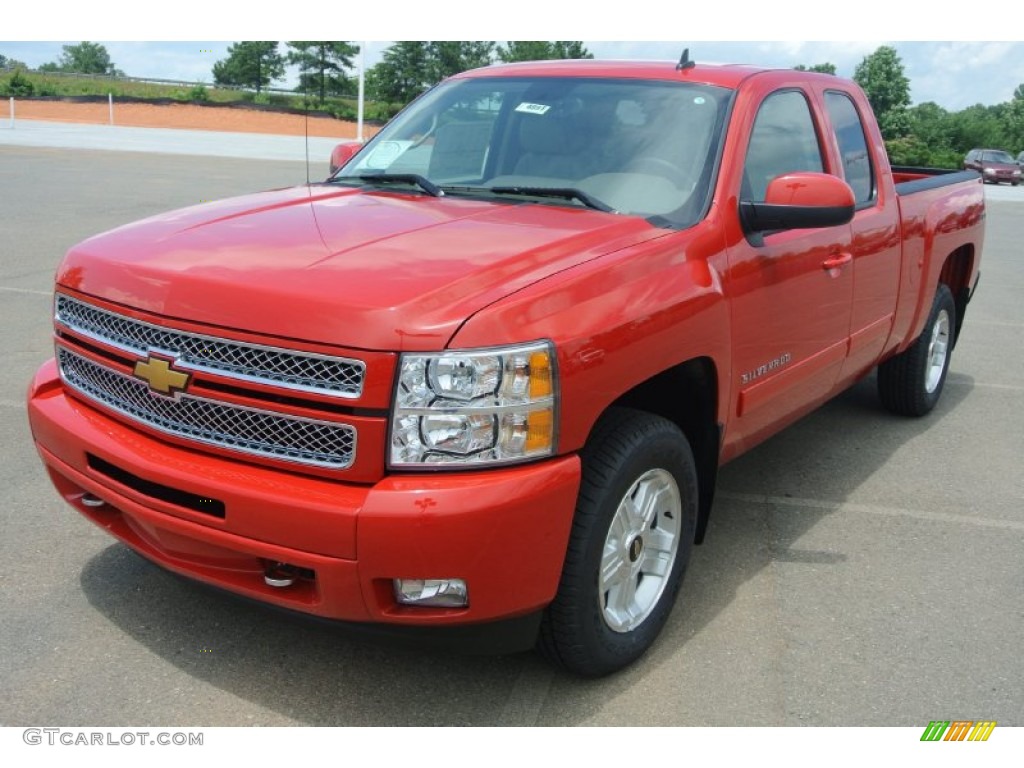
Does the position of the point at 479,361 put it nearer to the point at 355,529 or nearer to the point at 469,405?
the point at 469,405

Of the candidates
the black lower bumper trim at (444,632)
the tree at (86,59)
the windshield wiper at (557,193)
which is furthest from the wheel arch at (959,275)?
the tree at (86,59)

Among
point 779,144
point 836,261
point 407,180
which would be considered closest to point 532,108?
point 407,180

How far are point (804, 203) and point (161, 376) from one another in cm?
219

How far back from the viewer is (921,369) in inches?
236

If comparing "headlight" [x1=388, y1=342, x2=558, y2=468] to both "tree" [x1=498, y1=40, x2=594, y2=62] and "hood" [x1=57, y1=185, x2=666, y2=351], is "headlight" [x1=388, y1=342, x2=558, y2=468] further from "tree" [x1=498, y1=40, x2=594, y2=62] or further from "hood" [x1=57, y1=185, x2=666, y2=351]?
"tree" [x1=498, y1=40, x2=594, y2=62]

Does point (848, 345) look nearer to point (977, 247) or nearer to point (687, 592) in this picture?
point (687, 592)

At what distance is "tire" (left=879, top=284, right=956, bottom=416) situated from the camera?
19.5 ft

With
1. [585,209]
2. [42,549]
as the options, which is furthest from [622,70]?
[42,549]

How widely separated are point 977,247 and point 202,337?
540 centimetres

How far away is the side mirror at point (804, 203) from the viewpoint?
3529 mm

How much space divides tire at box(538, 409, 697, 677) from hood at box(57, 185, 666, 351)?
55cm

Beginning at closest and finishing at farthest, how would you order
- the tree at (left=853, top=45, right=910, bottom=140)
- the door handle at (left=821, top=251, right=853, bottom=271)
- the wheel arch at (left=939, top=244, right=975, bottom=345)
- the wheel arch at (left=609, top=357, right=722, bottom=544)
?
1. the wheel arch at (left=609, top=357, right=722, bottom=544)
2. the door handle at (left=821, top=251, right=853, bottom=271)
3. the wheel arch at (left=939, top=244, right=975, bottom=345)
4. the tree at (left=853, top=45, right=910, bottom=140)
